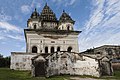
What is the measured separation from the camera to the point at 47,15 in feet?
163

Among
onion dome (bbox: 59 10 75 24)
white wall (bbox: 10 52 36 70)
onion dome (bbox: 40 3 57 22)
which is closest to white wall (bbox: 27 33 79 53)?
Result: onion dome (bbox: 59 10 75 24)

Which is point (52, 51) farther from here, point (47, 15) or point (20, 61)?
point (20, 61)

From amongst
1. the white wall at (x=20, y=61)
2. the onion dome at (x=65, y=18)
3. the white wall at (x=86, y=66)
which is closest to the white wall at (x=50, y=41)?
the onion dome at (x=65, y=18)

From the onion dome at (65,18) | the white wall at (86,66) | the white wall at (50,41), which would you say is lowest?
the white wall at (86,66)

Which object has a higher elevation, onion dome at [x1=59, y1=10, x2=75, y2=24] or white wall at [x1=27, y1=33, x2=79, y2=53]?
onion dome at [x1=59, y1=10, x2=75, y2=24]

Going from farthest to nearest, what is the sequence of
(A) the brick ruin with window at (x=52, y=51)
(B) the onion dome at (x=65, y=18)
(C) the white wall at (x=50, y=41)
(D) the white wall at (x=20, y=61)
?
(B) the onion dome at (x=65, y=18) → (C) the white wall at (x=50, y=41) → (D) the white wall at (x=20, y=61) → (A) the brick ruin with window at (x=52, y=51)

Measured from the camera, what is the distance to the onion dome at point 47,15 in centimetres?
4865

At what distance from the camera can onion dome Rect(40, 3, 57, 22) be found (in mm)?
48653

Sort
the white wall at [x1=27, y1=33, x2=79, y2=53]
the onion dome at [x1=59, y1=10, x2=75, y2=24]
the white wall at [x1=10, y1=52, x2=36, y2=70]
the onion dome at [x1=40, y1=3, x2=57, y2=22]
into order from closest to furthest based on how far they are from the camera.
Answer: the white wall at [x1=10, y1=52, x2=36, y2=70] → the white wall at [x1=27, y1=33, x2=79, y2=53] → the onion dome at [x1=59, y1=10, x2=75, y2=24] → the onion dome at [x1=40, y1=3, x2=57, y2=22]

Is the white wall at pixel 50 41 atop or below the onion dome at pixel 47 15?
below

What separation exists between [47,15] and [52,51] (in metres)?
10.9

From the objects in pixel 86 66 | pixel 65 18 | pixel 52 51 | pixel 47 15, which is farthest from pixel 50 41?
pixel 86 66

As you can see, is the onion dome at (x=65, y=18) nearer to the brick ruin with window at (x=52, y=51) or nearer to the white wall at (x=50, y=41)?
the brick ruin with window at (x=52, y=51)

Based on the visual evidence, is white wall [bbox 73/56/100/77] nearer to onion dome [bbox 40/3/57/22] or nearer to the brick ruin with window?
the brick ruin with window
